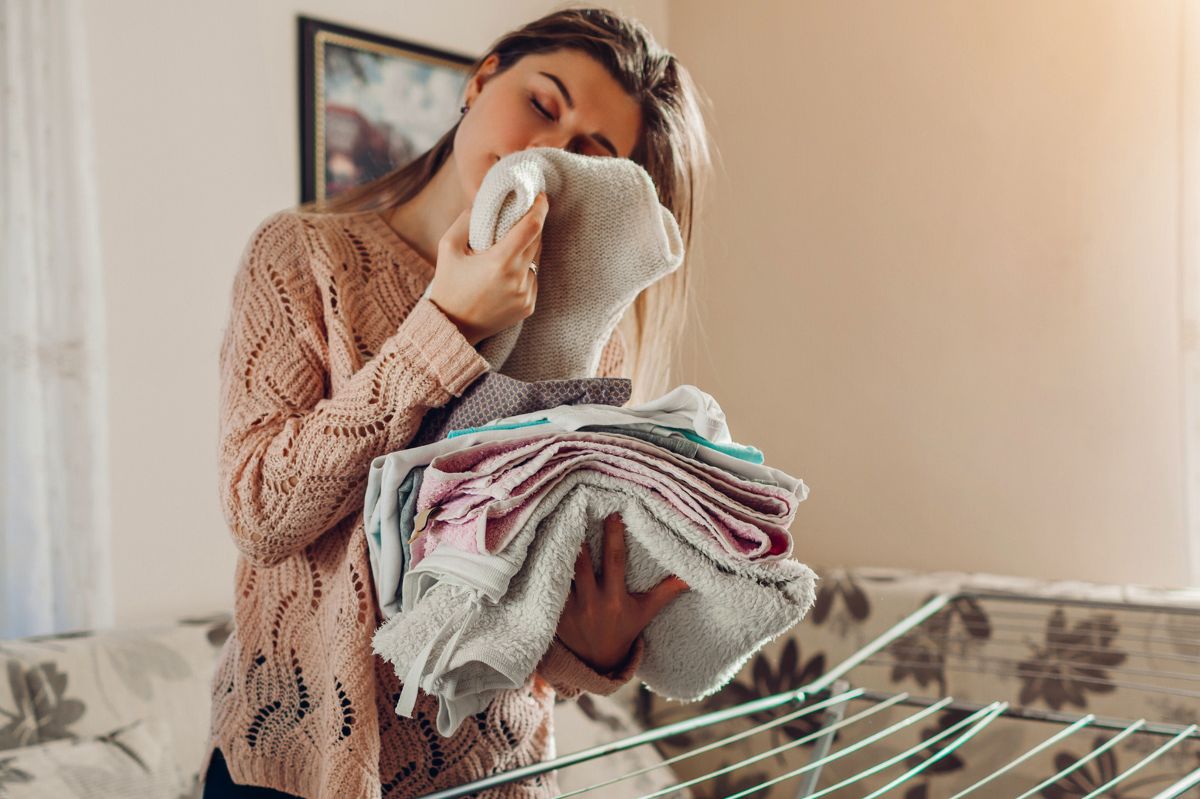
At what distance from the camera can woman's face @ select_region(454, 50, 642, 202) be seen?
0.71 metres

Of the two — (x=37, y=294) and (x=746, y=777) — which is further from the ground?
(x=37, y=294)

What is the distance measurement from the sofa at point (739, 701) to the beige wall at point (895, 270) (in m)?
0.17

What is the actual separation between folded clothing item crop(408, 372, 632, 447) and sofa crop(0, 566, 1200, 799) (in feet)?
3.15

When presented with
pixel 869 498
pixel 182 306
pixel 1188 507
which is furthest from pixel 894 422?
pixel 182 306

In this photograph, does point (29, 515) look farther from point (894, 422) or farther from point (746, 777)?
point (894, 422)

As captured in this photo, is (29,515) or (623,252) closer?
(623,252)

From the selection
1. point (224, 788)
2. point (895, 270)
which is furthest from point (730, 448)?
point (895, 270)

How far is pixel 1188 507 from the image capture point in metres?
1.69

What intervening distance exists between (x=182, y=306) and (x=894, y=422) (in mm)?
1366

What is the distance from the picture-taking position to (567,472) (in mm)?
510

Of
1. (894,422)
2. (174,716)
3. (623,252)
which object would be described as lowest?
(174,716)

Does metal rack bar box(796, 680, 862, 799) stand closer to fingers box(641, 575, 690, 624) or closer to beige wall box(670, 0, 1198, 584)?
fingers box(641, 575, 690, 624)

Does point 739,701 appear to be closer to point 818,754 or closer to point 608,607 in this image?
point 818,754

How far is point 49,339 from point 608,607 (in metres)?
1.46
